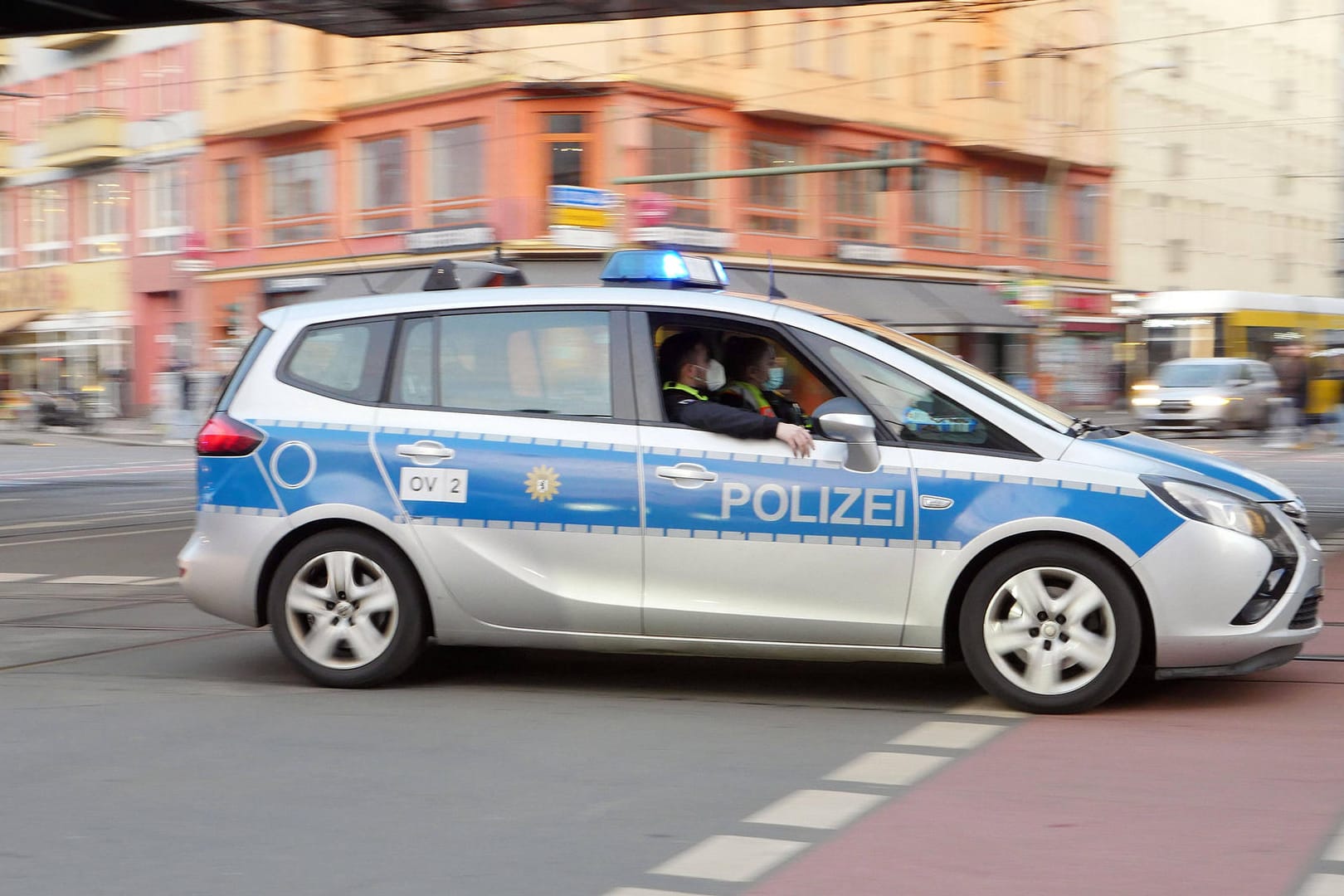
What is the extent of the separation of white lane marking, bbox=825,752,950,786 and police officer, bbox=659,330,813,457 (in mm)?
1264

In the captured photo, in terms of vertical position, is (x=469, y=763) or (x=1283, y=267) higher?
(x=1283, y=267)

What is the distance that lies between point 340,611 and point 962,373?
2615 millimetres

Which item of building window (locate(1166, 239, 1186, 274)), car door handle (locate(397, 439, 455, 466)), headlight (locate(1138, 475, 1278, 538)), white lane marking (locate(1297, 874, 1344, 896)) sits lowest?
white lane marking (locate(1297, 874, 1344, 896))

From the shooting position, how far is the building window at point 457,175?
36.5m

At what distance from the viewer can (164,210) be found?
4659cm

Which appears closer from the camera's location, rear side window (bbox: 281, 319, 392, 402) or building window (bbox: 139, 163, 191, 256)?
rear side window (bbox: 281, 319, 392, 402)

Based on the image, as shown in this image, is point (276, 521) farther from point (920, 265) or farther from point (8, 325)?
point (8, 325)

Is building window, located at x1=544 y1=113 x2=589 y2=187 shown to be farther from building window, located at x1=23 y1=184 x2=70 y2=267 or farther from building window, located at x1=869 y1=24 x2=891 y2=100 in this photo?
building window, located at x1=23 y1=184 x2=70 y2=267

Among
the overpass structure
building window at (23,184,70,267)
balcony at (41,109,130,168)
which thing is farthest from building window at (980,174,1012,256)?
building window at (23,184,70,267)

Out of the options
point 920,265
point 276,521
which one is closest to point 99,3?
point 276,521

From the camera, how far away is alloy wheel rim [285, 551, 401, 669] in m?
7.08

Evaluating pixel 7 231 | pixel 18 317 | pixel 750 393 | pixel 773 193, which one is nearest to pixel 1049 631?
pixel 750 393

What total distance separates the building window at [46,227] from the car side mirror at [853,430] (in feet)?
159

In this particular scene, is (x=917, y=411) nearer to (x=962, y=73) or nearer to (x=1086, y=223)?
(x=962, y=73)
